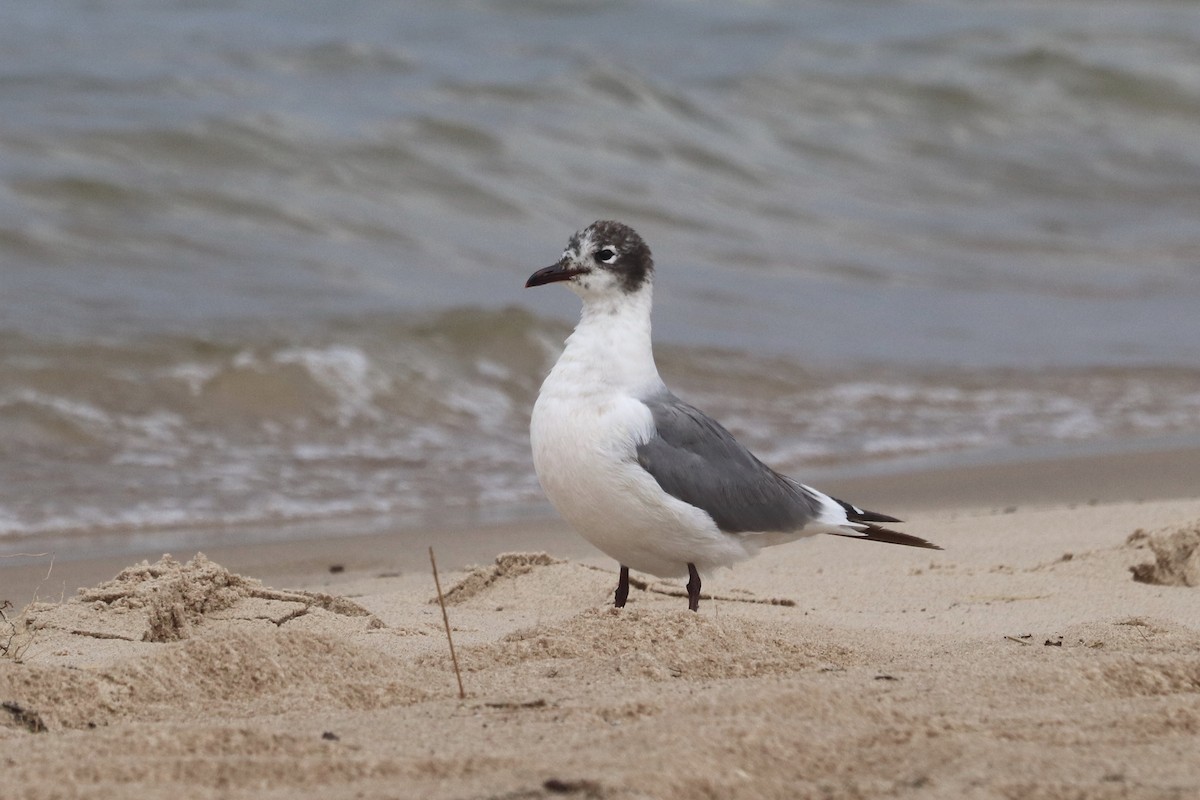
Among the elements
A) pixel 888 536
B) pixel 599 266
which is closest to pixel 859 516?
pixel 888 536

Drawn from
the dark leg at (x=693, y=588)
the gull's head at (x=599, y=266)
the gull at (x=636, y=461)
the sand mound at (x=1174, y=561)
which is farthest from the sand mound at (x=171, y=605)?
the sand mound at (x=1174, y=561)

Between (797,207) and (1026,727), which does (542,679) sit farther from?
(797,207)

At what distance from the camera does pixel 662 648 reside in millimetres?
3463

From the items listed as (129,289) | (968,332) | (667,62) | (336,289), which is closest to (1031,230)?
(968,332)

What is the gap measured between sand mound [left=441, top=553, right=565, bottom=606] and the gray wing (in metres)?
0.82

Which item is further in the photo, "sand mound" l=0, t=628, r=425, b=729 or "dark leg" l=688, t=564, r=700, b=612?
"dark leg" l=688, t=564, r=700, b=612

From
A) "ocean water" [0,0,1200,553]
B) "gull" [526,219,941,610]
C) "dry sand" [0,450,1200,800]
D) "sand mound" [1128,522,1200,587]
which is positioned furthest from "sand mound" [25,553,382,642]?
"sand mound" [1128,522,1200,587]

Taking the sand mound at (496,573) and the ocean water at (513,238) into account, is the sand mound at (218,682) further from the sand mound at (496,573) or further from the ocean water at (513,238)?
the ocean water at (513,238)

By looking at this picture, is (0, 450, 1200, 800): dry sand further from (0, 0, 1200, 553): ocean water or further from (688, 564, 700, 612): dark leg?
(0, 0, 1200, 553): ocean water

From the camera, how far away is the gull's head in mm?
4352

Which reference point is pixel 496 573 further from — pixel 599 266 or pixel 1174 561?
pixel 1174 561

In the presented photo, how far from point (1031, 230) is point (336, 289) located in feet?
23.5

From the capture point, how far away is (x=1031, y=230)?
48.2 ft

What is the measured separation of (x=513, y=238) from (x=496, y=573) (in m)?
7.48
